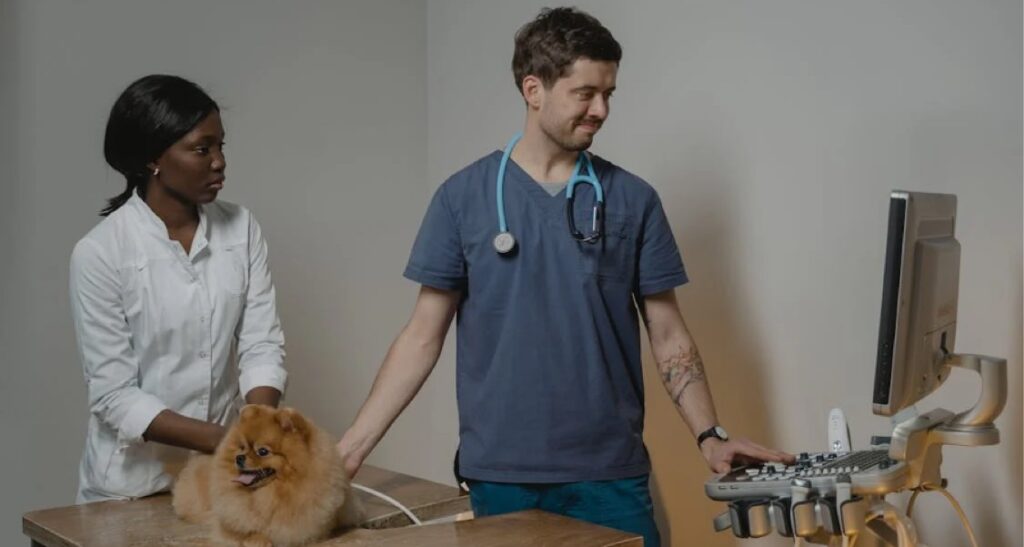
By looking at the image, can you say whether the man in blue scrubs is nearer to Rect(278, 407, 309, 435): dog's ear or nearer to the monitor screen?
Rect(278, 407, 309, 435): dog's ear

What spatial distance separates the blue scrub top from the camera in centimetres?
198

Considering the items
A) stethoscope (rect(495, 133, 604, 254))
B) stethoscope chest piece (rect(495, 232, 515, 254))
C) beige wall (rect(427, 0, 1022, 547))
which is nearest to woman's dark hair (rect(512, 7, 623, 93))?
stethoscope (rect(495, 133, 604, 254))

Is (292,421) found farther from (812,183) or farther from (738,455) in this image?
(812,183)

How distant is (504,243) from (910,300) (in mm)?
711

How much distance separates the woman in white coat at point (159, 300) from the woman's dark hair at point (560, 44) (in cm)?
75

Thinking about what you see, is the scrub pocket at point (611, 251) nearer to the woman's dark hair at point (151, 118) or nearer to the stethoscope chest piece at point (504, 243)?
the stethoscope chest piece at point (504, 243)

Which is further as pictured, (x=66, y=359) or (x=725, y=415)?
(x=66, y=359)

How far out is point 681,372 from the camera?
6.78 feet

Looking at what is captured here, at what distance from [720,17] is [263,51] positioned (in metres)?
1.50

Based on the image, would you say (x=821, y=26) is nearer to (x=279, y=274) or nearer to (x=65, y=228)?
(x=279, y=274)

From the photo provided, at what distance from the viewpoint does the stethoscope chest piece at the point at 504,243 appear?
1.97 meters

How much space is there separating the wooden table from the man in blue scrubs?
138 mm

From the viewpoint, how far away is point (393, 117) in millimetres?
3898

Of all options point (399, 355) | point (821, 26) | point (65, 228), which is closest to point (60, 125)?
point (65, 228)
